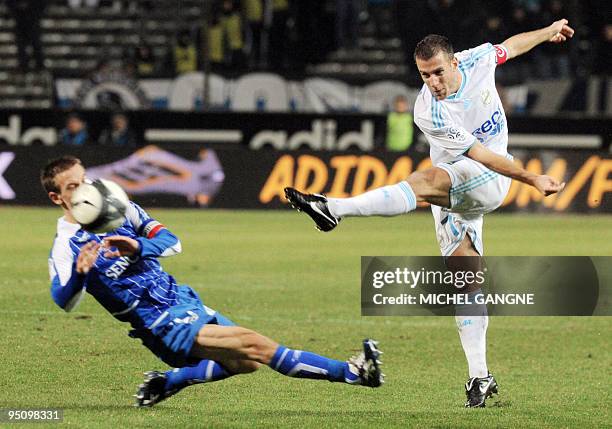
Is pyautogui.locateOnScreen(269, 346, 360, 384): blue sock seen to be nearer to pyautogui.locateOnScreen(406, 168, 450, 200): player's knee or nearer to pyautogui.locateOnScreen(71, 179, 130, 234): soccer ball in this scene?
pyautogui.locateOnScreen(71, 179, 130, 234): soccer ball

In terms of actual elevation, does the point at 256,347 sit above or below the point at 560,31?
below

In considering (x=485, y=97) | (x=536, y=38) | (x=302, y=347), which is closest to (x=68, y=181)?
(x=485, y=97)

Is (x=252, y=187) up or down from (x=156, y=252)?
down

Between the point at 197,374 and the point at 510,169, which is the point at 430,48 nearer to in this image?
the point at 510,169

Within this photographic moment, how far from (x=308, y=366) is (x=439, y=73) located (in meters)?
2.01

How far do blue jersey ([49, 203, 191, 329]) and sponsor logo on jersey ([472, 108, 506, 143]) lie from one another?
7.41 ft

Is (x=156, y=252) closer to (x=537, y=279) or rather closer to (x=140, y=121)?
(x=537, y=279)

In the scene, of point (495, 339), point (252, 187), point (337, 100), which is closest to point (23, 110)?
point (252, 187)

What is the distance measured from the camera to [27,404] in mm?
7715

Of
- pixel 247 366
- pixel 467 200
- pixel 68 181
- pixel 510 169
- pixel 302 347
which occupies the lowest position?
pixel 302 347

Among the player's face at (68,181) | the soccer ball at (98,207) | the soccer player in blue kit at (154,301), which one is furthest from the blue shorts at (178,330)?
the player's face at (68,181)

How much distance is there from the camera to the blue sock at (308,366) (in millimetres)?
7270

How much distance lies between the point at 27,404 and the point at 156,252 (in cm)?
142

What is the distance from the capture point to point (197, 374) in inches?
301
